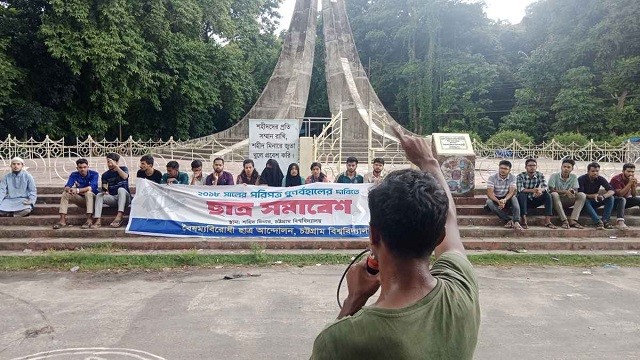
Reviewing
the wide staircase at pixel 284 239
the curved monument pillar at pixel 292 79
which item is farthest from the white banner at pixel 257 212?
the curved monument pillar at pixel 292 79

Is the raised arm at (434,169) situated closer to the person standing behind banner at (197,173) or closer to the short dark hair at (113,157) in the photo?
the person standing behind banner at (197,173)

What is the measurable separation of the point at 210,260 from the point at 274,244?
41.7 inches

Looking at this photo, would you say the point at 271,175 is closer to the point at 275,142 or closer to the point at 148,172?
the point at 275,142

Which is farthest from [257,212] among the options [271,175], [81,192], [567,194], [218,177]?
[567,194]

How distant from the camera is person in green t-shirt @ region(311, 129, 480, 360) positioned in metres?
1.07

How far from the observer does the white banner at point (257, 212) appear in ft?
24.6

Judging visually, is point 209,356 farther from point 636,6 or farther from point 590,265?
point 636,6

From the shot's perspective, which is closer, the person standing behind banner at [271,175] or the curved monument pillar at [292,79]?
the person standing behind banner at [271,175]

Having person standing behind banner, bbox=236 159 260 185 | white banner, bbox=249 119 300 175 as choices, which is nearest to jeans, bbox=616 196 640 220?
white banner, bbox=249 119 300 175

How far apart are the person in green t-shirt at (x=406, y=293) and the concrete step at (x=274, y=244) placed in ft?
19.7

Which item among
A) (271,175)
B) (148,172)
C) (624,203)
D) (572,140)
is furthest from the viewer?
(572,140)

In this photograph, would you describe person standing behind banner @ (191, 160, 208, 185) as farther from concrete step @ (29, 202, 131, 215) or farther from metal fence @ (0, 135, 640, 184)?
metal fence @ (0, 135, 640, 184)

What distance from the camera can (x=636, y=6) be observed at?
2294 centimetres

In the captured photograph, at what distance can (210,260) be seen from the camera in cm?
654
